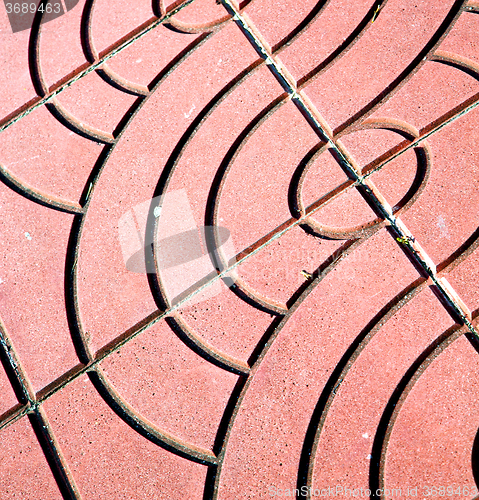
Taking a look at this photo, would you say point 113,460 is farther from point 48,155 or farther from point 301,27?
point 301,27

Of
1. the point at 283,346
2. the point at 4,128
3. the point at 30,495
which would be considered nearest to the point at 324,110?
the point at 283,346

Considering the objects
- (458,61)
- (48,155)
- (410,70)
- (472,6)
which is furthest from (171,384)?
(472,6)

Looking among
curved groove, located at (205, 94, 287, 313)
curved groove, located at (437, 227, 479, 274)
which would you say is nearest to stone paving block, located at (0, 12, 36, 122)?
curved groove, located at (205, 94, 287, 313)

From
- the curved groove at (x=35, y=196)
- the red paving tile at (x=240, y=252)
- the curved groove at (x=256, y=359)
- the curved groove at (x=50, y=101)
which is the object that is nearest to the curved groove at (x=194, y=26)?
the red paving tile at (x=240, y=252)

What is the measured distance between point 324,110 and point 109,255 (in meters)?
1.51

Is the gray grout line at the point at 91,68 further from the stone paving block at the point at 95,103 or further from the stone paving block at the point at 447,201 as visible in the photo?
the stone paving block at the point at 447,201

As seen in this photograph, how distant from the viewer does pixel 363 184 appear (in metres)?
2.60

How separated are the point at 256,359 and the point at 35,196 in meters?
1.59

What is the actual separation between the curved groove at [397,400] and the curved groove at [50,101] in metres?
2.19

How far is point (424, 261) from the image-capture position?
8.40 ft

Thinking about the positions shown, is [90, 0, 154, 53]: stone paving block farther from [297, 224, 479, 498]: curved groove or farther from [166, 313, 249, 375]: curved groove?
[297, 224, 479, 498]: curved groove

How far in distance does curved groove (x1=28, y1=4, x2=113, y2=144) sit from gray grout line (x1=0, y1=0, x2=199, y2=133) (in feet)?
0.13

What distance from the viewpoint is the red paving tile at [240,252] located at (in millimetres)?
2520

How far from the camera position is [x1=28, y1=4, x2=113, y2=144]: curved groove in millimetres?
2662
